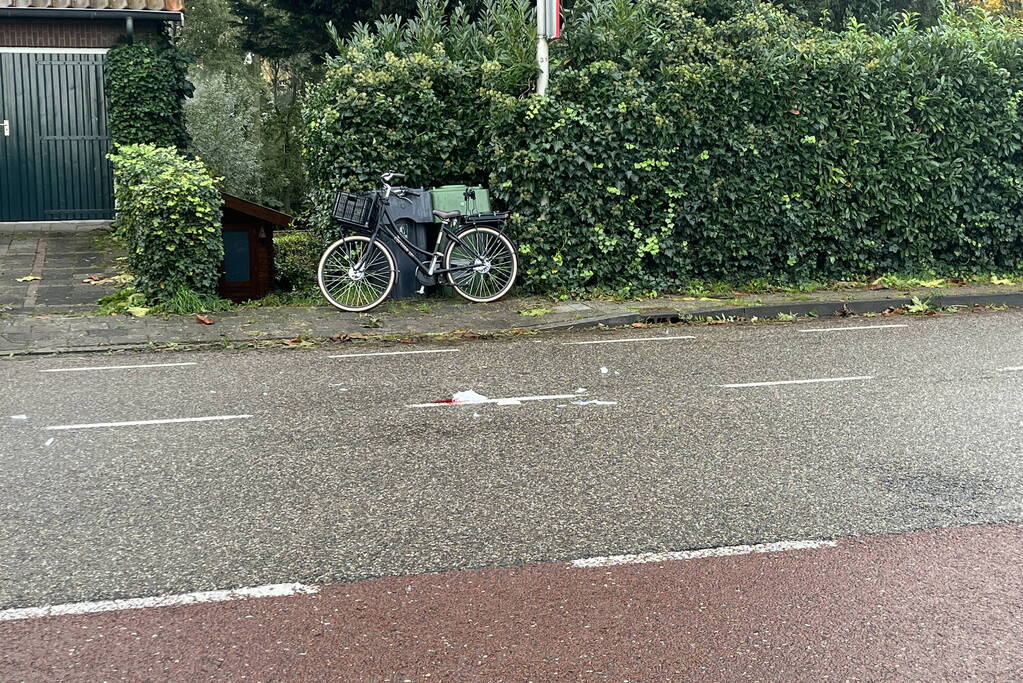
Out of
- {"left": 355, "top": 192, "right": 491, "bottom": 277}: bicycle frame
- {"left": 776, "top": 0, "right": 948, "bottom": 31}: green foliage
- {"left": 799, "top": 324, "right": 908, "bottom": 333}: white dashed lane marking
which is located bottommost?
{"left": 799, "top": 324, "right": 908, "bottom": 333}: white dashed lane marking

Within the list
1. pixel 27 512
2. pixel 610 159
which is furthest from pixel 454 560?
pixel 610 159

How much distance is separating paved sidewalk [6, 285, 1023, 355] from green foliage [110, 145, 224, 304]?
0.57 metres

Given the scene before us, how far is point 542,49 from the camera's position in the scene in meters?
12.1

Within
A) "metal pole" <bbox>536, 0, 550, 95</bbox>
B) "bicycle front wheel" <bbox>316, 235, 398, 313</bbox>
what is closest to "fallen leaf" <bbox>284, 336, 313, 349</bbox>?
"bicycle front wheel" <bbox>316, 235, 398, 313</bbox>

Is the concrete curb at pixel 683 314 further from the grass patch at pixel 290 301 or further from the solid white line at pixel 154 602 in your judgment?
the solid white line at pixel 154 602

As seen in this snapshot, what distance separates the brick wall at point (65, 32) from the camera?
57.6ft

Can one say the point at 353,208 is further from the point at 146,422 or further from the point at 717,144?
the point at 146,422

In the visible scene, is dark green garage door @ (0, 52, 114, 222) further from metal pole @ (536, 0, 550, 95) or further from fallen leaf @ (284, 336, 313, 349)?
fallen leaf @ (284, 336, 313, 349)

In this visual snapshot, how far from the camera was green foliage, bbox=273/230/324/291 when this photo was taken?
570 inches

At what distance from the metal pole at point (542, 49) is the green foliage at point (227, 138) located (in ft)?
42.4

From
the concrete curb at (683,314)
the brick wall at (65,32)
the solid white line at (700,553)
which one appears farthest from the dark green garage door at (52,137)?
the solid white line at (700,553)

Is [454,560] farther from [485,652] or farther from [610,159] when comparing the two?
[610,159]

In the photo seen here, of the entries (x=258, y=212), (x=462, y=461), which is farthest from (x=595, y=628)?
(x=258, y=212)

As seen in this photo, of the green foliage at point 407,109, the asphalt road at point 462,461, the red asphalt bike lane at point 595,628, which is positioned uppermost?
the green foliage at point 407,109
